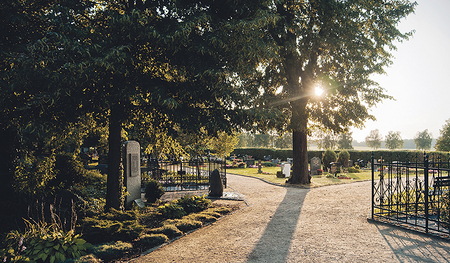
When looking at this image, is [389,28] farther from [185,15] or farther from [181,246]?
[181,246]

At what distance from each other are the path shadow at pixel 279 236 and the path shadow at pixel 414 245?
7.32ft

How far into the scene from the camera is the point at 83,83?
6.71 m

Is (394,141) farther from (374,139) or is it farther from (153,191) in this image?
(153,191)

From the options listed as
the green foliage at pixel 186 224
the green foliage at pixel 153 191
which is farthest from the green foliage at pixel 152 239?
the green foliage at pixel 153 191

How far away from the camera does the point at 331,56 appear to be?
1575 cm

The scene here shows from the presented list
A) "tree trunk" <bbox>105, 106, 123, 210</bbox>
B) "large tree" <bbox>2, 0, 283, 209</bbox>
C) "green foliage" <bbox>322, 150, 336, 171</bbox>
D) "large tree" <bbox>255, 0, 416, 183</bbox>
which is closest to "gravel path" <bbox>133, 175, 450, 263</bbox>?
"large tree" <bbox>2, 0, 283, 209</bbox>

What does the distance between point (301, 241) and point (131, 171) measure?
6776 millimetres

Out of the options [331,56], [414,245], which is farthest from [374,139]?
[414,245]

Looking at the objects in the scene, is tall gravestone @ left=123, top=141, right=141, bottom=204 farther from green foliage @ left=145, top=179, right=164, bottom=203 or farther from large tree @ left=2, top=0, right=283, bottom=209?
large tree @ left=2, top=0, right=283, bottom=209

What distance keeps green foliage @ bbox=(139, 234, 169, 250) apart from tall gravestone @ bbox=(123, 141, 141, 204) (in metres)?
4.22

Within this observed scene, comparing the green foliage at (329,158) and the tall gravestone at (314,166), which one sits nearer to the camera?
the tall gravestone at (314,166)

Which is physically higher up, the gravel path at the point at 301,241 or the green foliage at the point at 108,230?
the green foliage at the point at 108,230

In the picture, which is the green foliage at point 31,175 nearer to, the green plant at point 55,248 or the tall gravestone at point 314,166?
the green plant at point 55,248

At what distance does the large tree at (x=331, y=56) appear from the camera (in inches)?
552
